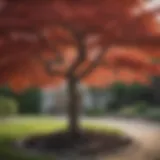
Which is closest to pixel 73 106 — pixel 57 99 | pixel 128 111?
pixel 57 99

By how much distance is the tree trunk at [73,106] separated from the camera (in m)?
1.16

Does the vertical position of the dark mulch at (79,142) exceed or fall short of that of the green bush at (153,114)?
it falls short

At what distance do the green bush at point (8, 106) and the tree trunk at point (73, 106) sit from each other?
15 cm

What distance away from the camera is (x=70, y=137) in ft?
3.79

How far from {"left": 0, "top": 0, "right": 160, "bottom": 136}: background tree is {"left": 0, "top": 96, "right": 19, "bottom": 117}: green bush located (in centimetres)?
5

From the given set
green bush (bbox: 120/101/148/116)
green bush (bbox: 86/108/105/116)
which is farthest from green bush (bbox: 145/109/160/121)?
green bush (bbox: 86/108/105/116)

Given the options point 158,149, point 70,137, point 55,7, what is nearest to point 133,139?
point 158,149

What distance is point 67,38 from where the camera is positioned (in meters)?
1.14

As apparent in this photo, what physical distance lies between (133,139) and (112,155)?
3.1 inches

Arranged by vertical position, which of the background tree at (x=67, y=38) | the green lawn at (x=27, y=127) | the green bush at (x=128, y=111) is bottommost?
the green lawn at (x=27, y=127)

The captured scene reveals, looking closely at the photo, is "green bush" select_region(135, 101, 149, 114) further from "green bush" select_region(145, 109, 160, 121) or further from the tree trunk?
the tree trunk

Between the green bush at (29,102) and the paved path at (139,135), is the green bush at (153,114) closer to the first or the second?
the paved path at (139,135)

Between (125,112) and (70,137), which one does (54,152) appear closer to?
(70,137)

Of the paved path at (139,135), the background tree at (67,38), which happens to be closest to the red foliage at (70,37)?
the background tree at (67,38)
